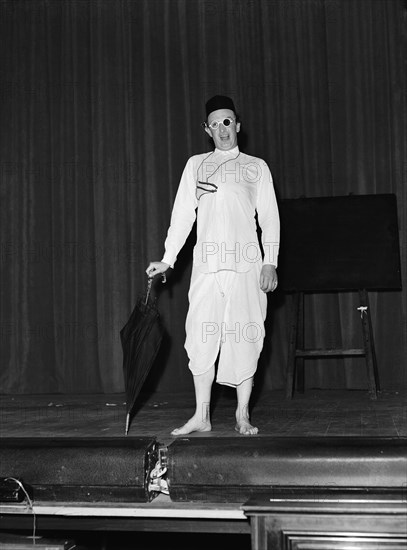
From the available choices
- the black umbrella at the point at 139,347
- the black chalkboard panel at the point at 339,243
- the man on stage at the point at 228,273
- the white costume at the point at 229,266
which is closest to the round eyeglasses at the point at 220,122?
the man on stage at the point at 228,273

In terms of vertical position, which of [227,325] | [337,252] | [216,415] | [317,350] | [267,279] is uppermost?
[337,252]

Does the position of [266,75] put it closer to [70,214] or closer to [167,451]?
[70,214]

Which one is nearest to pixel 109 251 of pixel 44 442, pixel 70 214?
pixel 70 214

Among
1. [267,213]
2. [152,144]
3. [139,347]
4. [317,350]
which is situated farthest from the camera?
[152,144]

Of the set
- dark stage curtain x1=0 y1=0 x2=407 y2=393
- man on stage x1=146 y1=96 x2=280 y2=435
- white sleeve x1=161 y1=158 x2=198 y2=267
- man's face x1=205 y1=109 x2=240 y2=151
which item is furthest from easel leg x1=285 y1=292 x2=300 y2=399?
man's face x1=205 y1=109 x2=240 y2=151

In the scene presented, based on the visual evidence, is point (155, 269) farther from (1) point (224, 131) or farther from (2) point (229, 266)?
(1) point (224, 131)

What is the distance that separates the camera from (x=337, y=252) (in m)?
4.12

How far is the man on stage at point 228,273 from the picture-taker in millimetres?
2754

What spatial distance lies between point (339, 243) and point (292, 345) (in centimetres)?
65

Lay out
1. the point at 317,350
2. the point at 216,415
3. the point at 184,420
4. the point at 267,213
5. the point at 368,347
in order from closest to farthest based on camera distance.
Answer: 1. the point at 267,213
2. the point at 184,420
3. the point at 216,415
4. the point at 368,347
5. the point at 317,350

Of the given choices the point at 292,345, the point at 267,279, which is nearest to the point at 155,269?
the point at 267,279

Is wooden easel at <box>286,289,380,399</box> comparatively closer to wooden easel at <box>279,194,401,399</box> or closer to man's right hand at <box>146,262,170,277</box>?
wooden easel at <box>279,194,401,399</box>

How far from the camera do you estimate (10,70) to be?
5121mm

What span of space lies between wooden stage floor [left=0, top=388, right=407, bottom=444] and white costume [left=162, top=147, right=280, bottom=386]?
31 centimetres
